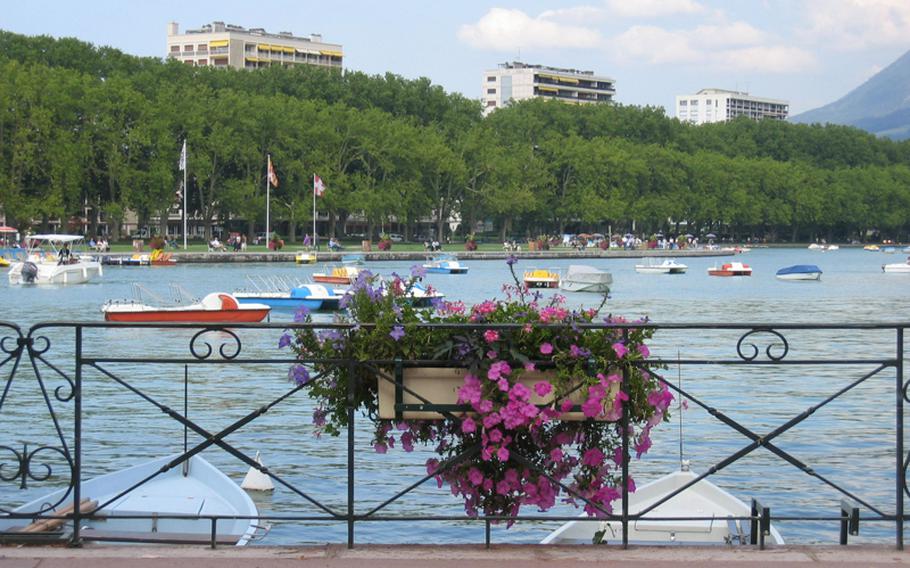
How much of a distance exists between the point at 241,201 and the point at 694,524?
10360 cm

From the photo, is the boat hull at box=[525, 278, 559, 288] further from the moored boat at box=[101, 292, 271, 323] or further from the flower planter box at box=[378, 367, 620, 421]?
the flower planter box at box=[378, 367, 620, 421]

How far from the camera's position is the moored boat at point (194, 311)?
45.0 meters

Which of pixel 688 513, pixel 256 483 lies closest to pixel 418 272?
pixel 688 513

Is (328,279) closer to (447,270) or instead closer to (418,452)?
(447,270)

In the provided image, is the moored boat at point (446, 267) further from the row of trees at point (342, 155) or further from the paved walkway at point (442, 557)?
the paved walkway at point (442, 557)

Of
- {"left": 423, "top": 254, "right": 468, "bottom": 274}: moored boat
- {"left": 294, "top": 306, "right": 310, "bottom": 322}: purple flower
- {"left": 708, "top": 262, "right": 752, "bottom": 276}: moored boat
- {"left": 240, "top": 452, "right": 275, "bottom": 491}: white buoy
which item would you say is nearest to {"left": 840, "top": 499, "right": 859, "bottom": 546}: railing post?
{"left": 294, "top": 306, "right": 310, "bottom": 322}: purple flower

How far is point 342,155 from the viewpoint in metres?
126

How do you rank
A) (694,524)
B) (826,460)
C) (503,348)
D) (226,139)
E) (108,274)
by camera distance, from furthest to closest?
(226,139) < (108,274) < (826,460) < (694,524) < (503,348)

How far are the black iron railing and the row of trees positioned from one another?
212 ft

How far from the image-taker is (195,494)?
11.9 meters

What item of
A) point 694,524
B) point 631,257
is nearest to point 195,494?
point 694,524

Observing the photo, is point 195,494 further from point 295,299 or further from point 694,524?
point 295,299

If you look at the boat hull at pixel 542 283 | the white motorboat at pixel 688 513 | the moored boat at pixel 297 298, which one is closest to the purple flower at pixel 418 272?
the white motorboat at pixel 688 513

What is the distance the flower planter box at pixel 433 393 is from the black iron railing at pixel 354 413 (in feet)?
0.16
